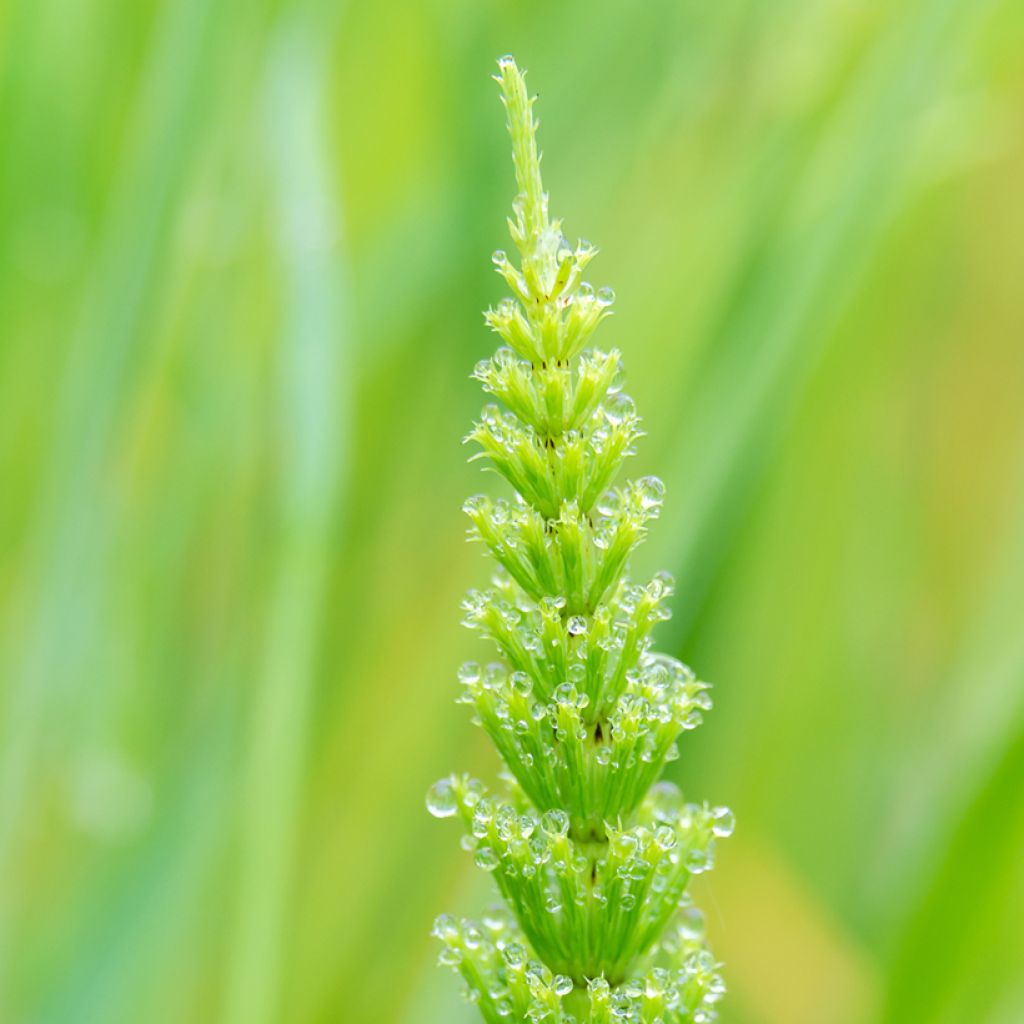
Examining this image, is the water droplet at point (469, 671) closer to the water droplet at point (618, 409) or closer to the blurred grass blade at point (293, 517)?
the water droplet at point (618, 409)

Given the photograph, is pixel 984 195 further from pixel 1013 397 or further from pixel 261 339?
pixel 261 339

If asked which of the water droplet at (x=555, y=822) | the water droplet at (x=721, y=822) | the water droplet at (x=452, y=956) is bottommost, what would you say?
the water droplet at (x=452, y=956)

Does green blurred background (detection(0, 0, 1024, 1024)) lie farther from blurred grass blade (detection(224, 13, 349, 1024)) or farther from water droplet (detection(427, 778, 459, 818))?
water droplet (detection(427, 778, 459, 818))

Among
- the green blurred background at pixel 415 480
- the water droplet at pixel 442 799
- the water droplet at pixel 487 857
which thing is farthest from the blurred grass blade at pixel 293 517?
the water droplet at pixel 487 857

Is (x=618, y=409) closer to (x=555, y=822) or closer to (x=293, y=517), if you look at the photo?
(x=555, y=822)

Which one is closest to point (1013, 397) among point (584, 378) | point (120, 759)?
point (120, 759)

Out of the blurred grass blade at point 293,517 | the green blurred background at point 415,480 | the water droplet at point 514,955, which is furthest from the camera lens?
the green blurred background at point 415,480
